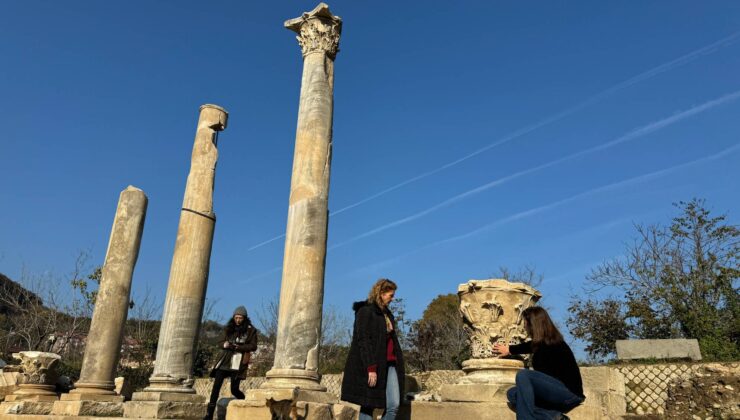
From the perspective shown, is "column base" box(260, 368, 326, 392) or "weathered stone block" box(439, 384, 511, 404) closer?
"weathered stone block" box(439, 384, 511, 404)

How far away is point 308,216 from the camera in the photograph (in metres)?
9.15

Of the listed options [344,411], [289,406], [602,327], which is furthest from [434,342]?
[289,406]

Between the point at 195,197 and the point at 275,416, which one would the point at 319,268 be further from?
the point at 195,197

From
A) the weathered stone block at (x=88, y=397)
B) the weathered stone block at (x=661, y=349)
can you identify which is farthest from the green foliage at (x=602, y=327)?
the weathered stone block at (x=88, y=397)

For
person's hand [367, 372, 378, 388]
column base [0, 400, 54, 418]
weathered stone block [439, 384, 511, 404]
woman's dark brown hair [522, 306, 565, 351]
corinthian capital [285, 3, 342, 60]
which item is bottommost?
column base [0, 400, 54, 418]

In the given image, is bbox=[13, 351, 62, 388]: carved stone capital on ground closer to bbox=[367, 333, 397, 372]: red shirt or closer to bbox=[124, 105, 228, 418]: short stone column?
bbox=[124, 105, 228, 418]: short stone column

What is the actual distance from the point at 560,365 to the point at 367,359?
1961mm

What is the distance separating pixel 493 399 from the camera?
6762 mm

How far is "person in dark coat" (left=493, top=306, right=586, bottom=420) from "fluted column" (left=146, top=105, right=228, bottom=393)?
7.53 metres

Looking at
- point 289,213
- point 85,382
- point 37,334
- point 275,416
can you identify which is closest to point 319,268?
point 289,213

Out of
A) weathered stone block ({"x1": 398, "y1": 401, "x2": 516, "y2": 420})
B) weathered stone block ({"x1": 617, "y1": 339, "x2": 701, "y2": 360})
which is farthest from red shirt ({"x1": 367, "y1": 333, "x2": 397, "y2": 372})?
weathered stone block ({"x1": 617, "y1": 339, "x2": 701, "y2": 360})

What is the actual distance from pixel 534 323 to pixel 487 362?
6.65ft

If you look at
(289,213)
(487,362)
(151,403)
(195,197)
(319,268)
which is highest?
(195,197)

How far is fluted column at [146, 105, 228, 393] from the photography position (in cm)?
1078
